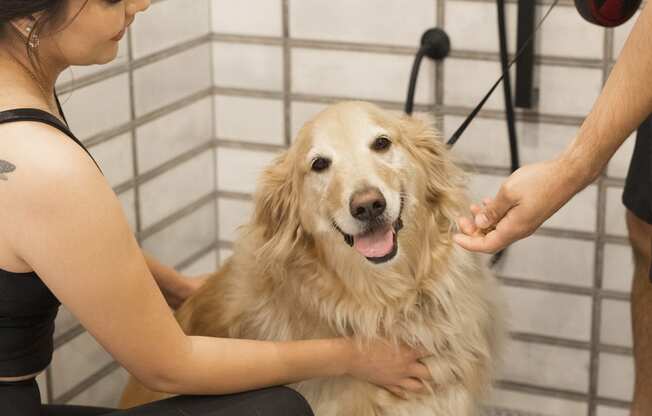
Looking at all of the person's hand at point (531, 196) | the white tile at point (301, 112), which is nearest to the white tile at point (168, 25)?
the white tile at point (301, 112)

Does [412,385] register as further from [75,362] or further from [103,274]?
[75,362]

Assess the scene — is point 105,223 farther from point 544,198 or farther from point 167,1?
point 167,1

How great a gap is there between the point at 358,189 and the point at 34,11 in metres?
0.60

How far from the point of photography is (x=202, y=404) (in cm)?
152

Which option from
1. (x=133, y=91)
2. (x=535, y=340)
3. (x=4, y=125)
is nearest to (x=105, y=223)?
(x=4, y=125)

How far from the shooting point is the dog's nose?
64.1 inches

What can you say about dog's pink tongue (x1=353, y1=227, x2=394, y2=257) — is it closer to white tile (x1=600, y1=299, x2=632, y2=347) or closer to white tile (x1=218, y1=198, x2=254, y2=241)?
white tile (x1=600, y1=299, x2=632, y2=347)

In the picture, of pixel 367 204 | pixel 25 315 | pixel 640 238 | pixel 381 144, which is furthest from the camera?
pixel 640 238

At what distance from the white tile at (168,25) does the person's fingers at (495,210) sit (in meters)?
1.02

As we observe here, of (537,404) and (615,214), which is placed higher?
(615,214)

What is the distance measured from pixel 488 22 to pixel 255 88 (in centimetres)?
63

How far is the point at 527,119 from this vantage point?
7.59 ft

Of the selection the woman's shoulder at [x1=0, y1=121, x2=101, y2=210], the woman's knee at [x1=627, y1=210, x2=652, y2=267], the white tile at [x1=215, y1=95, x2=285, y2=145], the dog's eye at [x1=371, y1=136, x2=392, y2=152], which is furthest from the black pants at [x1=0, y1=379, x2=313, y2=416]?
the white tile at [x1=215, y1=95, x2=285, y2=145]

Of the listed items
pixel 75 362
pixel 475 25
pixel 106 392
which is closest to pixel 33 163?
pixel 75 362
